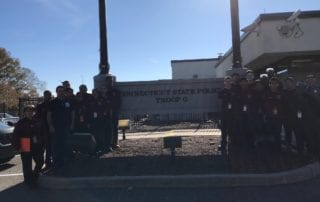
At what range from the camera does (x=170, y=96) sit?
43.7ft

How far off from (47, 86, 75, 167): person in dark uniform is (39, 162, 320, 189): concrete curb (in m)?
1.60

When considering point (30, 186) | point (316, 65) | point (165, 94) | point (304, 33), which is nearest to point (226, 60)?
point (316, 65)

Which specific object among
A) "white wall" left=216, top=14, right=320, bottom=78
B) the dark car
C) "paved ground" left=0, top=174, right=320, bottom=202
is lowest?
"paved ground" left=0, top=174, right=320, bottom=202

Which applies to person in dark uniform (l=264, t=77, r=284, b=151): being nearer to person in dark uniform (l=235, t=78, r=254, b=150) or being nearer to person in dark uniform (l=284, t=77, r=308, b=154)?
person in dark uniform (l=284, t=77, r=308, b=154)

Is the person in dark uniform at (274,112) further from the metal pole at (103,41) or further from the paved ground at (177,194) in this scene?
the metal pole at (103,41)

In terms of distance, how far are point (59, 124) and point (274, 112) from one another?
14.5ft

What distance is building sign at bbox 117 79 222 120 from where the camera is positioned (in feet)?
43.6

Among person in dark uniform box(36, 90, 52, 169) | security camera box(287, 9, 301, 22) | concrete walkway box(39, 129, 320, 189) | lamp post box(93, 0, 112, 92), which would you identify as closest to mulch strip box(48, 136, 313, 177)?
concrete walkway box(39, 129, 320, 189)

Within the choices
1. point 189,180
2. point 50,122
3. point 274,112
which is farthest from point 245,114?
point 50,122

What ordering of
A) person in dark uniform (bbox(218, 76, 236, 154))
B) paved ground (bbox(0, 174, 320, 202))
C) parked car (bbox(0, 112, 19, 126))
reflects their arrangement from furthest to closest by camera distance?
parked car (bbox(0, 112, 19, 126)) → person in dark uniform (bbox(218, 76, 236, 154)) → paved ground (bbox(0, 174, 320, 202))

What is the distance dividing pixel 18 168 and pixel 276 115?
5882 millimetres

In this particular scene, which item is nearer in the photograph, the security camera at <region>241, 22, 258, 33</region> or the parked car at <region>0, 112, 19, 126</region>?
the parked car at <region>0, 112, 19, 126</region>

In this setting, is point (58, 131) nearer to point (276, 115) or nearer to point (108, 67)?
point (108, 67)

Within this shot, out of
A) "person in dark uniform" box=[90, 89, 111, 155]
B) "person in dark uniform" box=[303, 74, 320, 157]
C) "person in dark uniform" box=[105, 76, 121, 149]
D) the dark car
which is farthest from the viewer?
"person in dark uniform" box=[105, 76, 121, 149]
